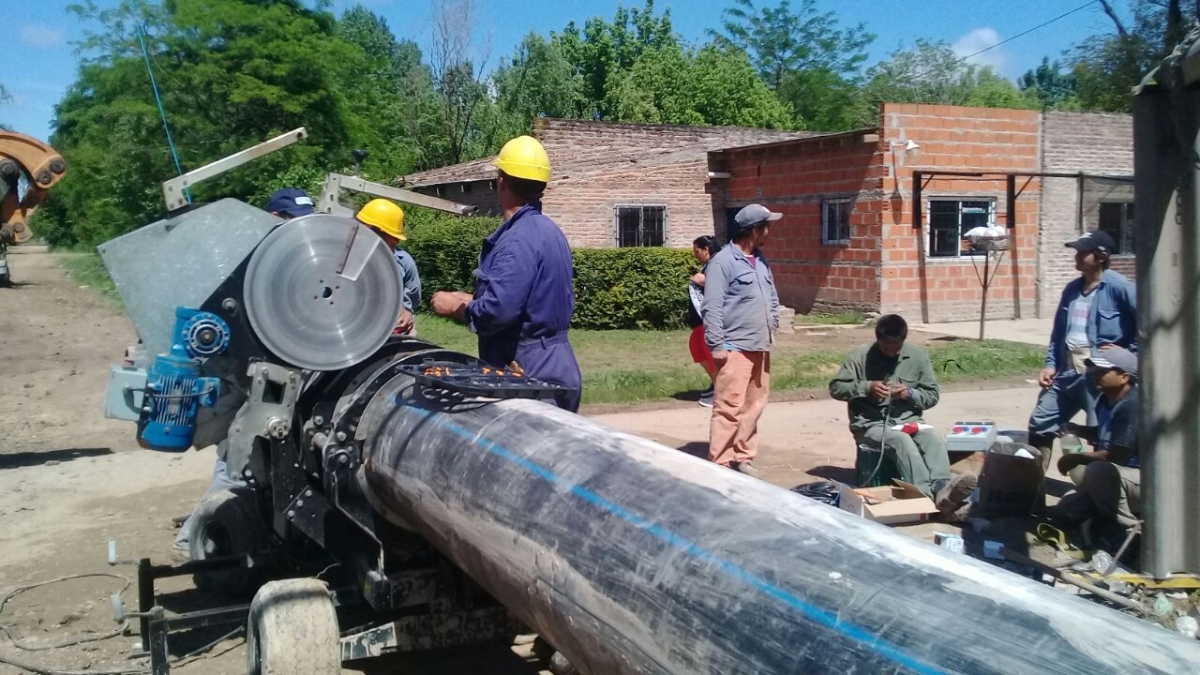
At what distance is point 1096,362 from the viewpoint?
18.7ft

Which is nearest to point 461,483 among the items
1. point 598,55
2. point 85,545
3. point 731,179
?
point 85,545

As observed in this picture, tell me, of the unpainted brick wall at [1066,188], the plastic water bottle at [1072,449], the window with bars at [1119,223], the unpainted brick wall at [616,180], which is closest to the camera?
the plastic water bottle at [1072,449]

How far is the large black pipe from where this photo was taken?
1.54 metres

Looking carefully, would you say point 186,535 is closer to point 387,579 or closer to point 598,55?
point 387,579

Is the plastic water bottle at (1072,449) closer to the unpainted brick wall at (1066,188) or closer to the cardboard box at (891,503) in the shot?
the cardboard box at (891,503)

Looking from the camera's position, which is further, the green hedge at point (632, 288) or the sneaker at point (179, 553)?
the green hedge at point (632, 288)

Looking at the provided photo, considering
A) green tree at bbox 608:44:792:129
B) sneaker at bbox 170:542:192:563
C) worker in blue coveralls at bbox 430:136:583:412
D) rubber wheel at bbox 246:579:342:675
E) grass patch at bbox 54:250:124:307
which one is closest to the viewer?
rubber wheel at bbox 246:579:342:675

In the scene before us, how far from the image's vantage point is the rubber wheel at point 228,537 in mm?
4656

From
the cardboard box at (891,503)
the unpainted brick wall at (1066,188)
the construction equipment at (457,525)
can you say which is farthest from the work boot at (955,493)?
the unpainted brick wall at (1066,188)

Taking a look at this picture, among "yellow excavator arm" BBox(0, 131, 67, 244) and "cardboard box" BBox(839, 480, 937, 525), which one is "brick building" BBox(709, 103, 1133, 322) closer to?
"cardboard box" BBox(839, 480, 937, 525)

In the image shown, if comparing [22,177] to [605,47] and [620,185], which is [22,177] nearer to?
[620,185]

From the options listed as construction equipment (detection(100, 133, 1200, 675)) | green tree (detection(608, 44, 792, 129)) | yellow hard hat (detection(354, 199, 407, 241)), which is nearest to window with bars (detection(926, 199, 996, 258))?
yellow hard hat (detection(354, 199, 407, 241))

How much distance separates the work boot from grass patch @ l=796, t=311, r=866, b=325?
39.1ft

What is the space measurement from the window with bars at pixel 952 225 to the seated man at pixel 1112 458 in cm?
1241
